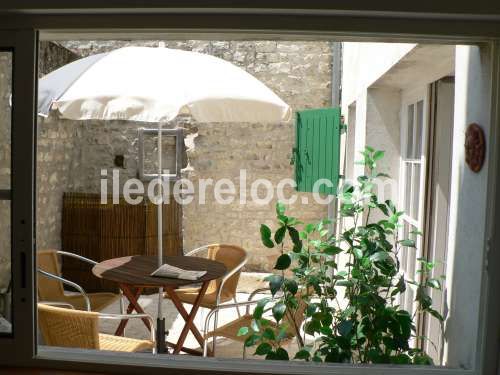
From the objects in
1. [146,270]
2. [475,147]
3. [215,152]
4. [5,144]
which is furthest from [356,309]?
[215,152]

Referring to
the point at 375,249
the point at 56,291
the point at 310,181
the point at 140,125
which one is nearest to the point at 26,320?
the point at 375,249

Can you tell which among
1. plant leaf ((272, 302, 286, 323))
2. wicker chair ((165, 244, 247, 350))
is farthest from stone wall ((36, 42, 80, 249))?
plant leaf ((272, 302, 286, 323))

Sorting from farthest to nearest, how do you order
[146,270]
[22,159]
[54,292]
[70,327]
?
[54,292] → [146,270] → [70,327] → [22,159]

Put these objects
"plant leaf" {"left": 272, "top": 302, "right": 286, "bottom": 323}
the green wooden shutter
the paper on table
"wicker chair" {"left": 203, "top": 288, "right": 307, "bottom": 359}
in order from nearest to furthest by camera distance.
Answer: "plant leaf" {"left": 272, "top": 302, "right": 286, "bottom": 323}, "wicker chair" {"left": 203, "top": 288, "right": 307, "bottom": 359}, the paper on table, the green wooden shutter

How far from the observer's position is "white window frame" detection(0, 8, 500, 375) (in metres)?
1.65

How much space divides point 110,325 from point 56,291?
1.14m

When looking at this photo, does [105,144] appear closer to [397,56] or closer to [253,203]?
[253,203]

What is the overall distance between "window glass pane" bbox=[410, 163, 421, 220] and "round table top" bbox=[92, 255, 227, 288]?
4.78 ft

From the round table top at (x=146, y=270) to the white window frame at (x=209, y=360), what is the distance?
1.77 metres

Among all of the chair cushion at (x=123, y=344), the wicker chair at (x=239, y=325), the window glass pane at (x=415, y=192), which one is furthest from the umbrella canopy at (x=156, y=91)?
the chair cushion at (x=123, y=344)

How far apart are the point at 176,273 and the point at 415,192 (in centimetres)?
175

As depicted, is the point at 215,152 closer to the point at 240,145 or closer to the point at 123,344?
the point at 240,145

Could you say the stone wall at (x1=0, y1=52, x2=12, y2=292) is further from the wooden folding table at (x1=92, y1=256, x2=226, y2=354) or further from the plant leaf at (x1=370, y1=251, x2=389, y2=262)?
the wooden folding table at (x1=92, y1=256, x2=226, y2=354)

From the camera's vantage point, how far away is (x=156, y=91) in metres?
3.51
